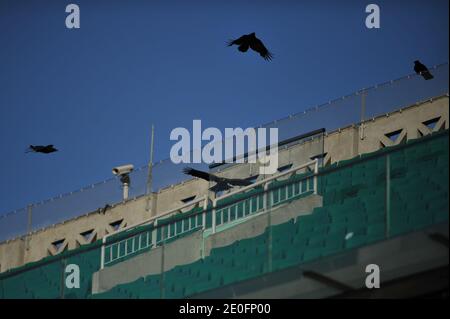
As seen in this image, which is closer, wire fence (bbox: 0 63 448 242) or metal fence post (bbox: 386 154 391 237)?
metal fence post (bbox: 386 154 391 237)

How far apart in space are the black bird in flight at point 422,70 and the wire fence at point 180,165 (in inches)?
2.8

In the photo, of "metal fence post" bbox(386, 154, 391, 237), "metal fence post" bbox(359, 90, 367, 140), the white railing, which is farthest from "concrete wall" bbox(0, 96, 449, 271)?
"metal fence post" bbox(386, 154, 391, 237)

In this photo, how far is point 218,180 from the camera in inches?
1166

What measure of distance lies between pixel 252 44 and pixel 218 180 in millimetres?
2421

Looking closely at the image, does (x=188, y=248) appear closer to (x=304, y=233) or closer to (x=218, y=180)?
(x=304, y=233)

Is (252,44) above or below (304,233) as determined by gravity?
above

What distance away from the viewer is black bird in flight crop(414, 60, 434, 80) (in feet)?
90.9

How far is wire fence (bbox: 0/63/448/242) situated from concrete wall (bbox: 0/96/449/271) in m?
0.15

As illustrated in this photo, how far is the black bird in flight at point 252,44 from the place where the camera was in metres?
28.7

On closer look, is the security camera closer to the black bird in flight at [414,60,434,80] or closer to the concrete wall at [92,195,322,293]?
the black bird in flight at [414,60,434,80]

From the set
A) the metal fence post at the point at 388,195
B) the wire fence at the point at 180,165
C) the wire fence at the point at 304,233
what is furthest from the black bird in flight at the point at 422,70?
the metal fence post at the point at 388,195

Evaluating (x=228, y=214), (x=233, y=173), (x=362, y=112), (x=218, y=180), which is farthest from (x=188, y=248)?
(x=218, y=180)
